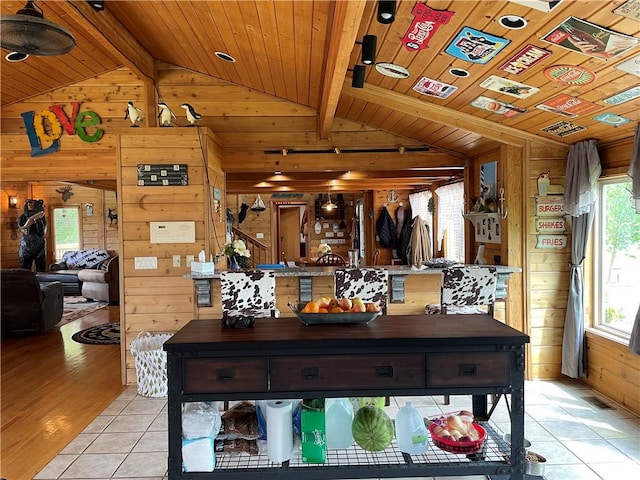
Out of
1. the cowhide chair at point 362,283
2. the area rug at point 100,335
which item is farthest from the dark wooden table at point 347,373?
the area rug at point 100,335

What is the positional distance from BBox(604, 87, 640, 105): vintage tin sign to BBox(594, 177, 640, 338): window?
0.97m

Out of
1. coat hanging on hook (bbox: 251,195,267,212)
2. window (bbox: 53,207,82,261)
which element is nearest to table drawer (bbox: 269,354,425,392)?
coat hanging on hook (bbox: 251,195,267,212)

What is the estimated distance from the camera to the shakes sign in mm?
5430

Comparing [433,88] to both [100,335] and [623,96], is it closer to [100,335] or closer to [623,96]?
[623,96]

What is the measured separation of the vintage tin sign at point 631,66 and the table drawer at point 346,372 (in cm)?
202

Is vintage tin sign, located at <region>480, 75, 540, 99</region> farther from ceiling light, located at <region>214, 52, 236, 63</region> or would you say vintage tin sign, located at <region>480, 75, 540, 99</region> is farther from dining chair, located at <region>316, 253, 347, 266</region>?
dining chair, located at <region>316, 253, 347, 266</region>

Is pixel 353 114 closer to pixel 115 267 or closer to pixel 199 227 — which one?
pixel 199 227

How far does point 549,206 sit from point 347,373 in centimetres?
312

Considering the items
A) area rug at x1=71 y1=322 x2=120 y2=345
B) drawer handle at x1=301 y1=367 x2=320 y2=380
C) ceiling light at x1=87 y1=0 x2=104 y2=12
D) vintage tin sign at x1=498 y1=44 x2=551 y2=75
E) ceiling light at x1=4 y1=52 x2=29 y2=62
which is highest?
ceiling light at x1=4 y1=52 x2=29 y2=62

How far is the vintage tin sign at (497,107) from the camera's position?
3648 millimetres

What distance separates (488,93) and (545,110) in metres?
0.48

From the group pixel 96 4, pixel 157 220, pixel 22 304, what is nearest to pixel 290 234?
pixel 22 304

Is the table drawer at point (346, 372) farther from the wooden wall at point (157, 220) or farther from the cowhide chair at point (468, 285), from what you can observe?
the wooden wall at point (157, 220)

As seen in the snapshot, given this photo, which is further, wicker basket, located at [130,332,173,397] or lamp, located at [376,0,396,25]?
wicker basket, located at [130,332,173,397]
